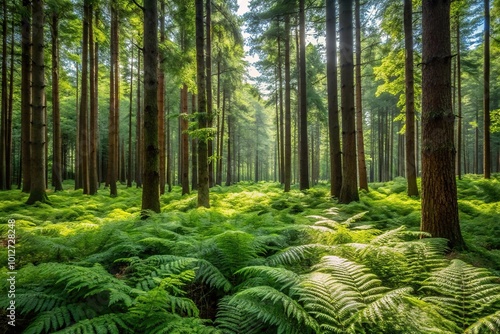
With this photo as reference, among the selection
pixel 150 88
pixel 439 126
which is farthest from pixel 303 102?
pixel 439 126

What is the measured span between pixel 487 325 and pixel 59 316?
318 centimetres

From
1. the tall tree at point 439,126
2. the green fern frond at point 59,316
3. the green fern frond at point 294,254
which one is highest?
the tall tree at point 439,126

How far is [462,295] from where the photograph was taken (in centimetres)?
235

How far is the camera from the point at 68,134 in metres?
32.5

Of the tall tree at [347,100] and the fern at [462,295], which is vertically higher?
the tall tree at [347,100]

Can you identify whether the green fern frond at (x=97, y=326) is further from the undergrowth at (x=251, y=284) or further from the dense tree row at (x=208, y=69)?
the dense tree row at (x=208, y=69)

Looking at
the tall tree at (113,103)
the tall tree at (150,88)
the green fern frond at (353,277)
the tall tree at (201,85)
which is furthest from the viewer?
the tall tree at (113,103)

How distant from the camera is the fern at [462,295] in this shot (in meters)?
2.13

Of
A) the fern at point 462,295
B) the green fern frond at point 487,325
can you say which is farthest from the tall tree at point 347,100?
the green fern frond at point 487,325

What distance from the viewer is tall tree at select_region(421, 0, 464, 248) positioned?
4.07 m

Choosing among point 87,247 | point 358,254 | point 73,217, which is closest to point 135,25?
point 73,217

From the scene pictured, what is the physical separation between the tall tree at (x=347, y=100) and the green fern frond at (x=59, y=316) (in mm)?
7679

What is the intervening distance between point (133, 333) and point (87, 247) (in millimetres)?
2421

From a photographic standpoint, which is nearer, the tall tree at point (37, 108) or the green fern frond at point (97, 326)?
the green fern frond at point (97, 326)
